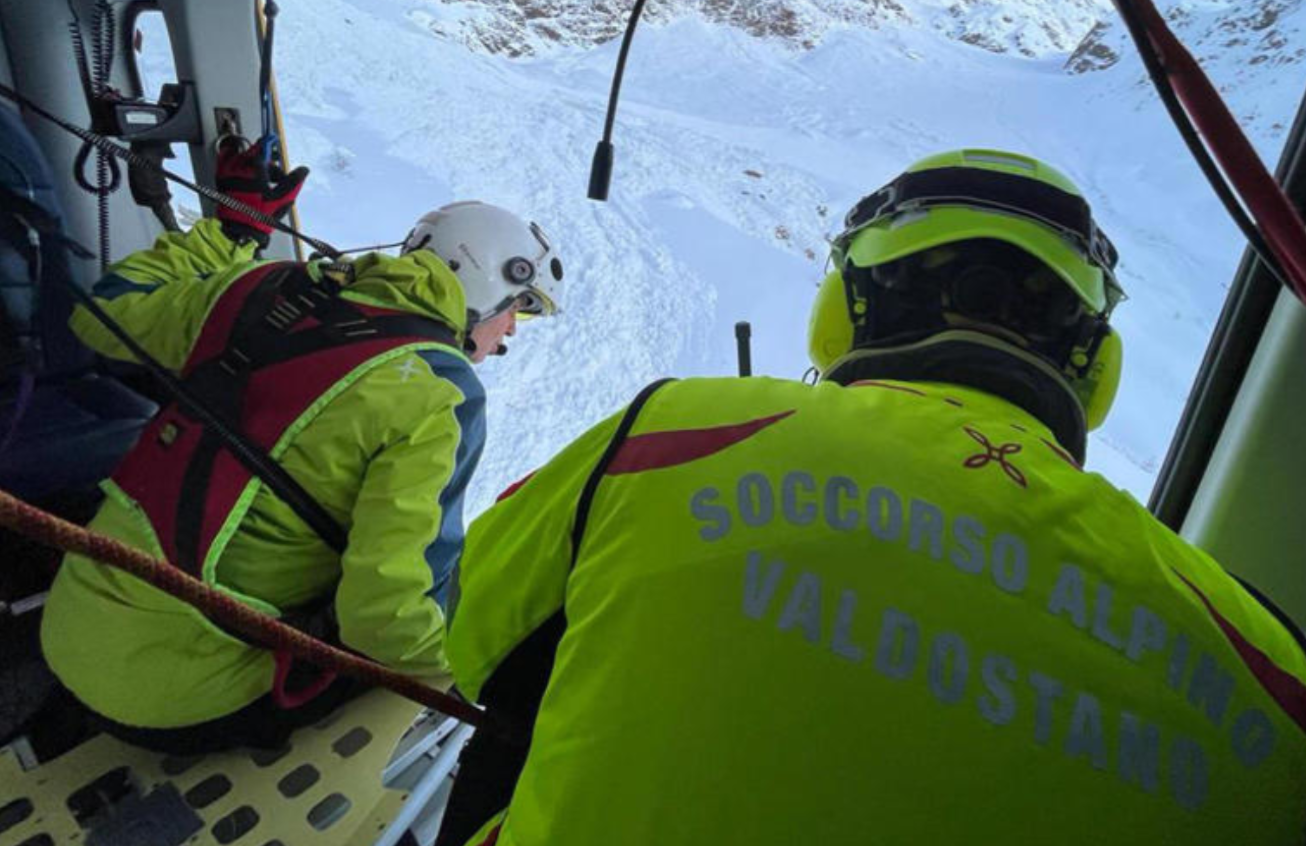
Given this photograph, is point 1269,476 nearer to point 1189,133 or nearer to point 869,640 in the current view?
point 1189,133

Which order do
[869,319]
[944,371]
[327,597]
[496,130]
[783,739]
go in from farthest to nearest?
1. [496,130]
2. [327,597]
3. [869,319]
4. [944,371]
5. [783,739]

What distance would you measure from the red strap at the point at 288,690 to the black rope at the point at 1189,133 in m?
1.39

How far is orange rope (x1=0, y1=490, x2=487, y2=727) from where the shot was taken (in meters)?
0.52

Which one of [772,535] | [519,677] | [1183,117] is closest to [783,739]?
[772,535]

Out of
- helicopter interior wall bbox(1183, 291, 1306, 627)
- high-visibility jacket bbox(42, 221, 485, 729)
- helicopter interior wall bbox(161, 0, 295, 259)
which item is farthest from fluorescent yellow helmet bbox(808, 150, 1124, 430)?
helicopter interior wall bbox(161, 0, 295, 259)

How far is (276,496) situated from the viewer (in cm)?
124

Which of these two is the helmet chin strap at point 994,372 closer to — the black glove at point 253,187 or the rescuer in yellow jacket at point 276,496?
the rescuer in yellow jacket at point 276,496

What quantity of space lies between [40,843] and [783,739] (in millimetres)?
1397

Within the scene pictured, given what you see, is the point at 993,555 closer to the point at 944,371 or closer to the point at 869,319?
the point at 944,371

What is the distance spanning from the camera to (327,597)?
4.86ft

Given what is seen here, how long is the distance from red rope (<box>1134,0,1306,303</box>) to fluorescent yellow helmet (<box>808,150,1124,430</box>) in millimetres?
232

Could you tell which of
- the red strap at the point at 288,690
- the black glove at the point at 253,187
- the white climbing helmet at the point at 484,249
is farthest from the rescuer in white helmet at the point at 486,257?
the red strap at the point at 288,690

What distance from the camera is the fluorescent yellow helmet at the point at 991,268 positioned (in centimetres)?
83

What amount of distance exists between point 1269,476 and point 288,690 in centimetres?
178
